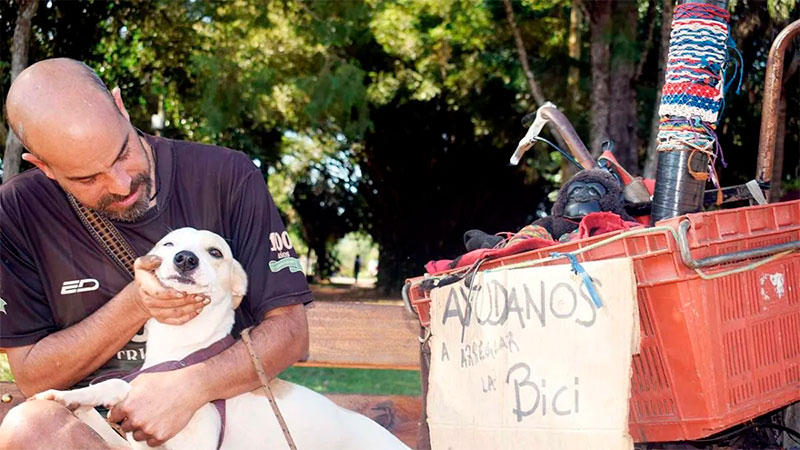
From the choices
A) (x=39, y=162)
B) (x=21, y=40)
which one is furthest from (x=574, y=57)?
(x=39, y=162)

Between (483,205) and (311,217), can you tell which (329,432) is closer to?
(483,205)

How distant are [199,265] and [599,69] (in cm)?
835

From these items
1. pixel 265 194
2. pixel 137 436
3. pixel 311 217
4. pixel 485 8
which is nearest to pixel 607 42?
pixel 485 8

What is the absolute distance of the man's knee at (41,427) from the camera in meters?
2.43

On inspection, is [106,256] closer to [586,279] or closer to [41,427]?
[41,427]

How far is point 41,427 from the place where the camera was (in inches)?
95.8

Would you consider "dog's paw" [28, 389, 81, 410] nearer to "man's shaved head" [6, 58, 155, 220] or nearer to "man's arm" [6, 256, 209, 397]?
"man's arm" [6, 256, 209, 397]

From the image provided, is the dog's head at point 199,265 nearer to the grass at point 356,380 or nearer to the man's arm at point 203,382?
the man's arm at point 203,382

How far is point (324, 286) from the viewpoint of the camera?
21.5m

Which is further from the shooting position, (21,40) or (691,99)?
(21,40)

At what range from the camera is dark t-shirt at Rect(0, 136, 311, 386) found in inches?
108

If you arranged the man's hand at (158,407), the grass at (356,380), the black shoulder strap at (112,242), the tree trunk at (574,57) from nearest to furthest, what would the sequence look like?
the man's hand at (158,407) < the black shoulder strap at (112,242) < the grass at (356,380) < the tree trunk at (574,57)

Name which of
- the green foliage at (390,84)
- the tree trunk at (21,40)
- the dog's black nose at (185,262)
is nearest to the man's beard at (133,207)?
the dog's black nose at (185,262)

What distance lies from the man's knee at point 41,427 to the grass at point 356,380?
17.8ft
